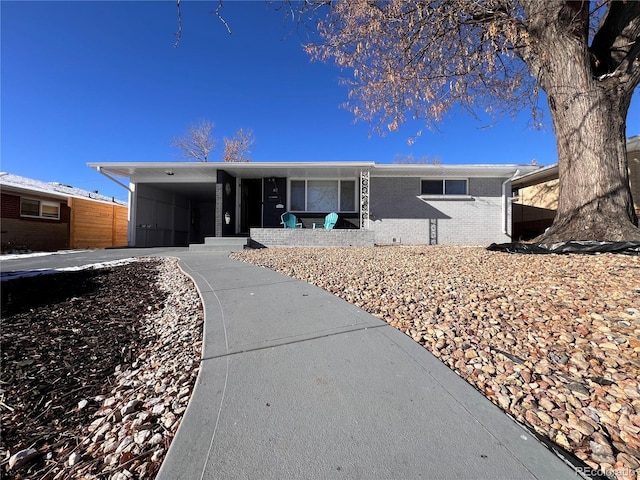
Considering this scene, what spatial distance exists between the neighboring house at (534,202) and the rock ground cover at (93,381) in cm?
1271

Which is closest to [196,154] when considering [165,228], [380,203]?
[165,228]

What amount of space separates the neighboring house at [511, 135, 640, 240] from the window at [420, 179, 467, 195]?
2.43 metres

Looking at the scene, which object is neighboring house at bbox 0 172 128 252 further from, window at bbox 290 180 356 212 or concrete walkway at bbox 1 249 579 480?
concrete walkway at bbox 1 249 579 480

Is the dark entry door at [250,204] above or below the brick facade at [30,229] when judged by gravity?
above

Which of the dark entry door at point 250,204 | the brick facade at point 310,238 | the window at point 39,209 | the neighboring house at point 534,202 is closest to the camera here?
the brick facade at point 310,238

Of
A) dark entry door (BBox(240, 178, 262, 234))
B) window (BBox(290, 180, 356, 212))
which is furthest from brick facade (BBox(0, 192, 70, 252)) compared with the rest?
window (BBox(290, 180, 356, 212))

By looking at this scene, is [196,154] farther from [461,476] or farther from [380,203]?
[461,476]

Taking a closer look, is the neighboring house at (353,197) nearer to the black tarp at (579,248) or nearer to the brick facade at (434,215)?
the brick facade at (434,215)

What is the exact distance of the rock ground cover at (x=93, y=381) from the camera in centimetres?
130

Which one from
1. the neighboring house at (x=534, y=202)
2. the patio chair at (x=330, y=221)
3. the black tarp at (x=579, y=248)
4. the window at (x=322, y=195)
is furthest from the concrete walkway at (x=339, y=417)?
the neighboring house at (x=534, y=202)

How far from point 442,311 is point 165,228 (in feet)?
47.9

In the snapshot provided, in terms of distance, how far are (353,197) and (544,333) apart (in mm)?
10023

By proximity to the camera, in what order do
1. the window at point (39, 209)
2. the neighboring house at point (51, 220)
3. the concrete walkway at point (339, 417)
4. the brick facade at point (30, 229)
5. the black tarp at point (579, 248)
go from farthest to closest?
1. the window at point (39, 209)
2. the neighboring house at point (51, 220)
3. the brick facade at point (30, 229)
4. the black tarp at point (579, 248)
5. the concrete walkway at point (339, 417)

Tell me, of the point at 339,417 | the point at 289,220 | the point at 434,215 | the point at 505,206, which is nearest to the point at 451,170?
the point at 434,215
